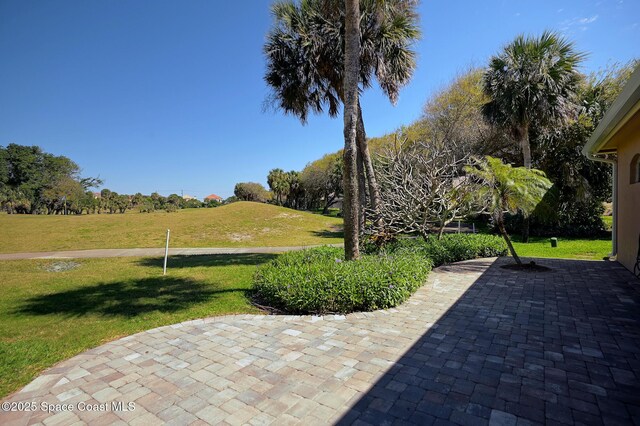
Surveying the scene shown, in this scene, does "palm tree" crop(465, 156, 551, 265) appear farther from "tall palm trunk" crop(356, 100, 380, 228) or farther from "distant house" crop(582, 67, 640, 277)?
"tall palm trunk" crop(356, 100, 380, 228)

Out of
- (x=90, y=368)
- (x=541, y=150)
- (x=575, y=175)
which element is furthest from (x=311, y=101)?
(x=575, y=175)

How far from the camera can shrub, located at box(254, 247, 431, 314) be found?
201 inches

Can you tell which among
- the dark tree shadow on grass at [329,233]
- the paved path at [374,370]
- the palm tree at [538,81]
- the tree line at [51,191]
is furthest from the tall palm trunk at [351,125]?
the tree line at [51,191]

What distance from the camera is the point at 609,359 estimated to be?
336cm

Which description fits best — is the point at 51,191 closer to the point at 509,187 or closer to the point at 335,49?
the point at 335,49

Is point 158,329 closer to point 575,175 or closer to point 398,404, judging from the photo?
point 398,404

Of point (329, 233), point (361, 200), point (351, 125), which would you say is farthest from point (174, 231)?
point (351, 125)

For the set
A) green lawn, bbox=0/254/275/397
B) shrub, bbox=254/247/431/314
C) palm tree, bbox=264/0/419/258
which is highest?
palm tree, bbox=264/0/419/258

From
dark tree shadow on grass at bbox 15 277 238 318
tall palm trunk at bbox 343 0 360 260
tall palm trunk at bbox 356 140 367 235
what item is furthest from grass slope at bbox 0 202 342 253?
tall palm trunk at bbox 343 0 360 260

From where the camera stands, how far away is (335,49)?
412 inches

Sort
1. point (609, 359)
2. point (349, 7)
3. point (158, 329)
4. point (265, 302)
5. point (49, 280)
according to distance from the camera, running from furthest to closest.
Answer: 1. point (49, 280)
2. point (349, 7)
3. point (265, 302)
4. point (158, 329)
5. point (609, 359)

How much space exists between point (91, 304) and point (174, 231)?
1515 cm

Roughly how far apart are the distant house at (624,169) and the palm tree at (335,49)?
5673mm

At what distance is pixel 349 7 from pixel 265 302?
6.53 m
